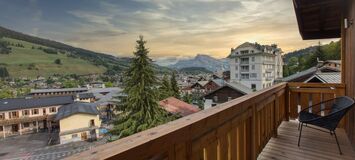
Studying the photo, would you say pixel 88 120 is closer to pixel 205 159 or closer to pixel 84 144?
pixel 84 144

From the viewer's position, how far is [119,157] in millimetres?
666

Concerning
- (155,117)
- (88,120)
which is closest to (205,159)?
(155,117)

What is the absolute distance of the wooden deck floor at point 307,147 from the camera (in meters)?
2.60

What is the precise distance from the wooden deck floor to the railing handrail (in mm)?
1414

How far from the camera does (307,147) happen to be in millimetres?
2885

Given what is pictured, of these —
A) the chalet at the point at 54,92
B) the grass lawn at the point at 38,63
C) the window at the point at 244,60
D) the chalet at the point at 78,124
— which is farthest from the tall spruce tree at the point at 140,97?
the grass lawn at the point at 38,63

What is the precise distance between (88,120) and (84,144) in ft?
9.63

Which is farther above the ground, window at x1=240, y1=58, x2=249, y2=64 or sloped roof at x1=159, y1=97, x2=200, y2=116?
window at x1=240, y1=58, x2=249, y2=64

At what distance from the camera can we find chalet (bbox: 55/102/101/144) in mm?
21859

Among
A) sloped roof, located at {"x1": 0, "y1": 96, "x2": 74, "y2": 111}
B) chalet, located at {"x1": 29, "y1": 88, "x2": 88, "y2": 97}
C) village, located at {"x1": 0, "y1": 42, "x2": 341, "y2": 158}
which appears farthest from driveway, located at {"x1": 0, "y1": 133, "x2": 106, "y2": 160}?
chalet, located at {"x1": 29, "y1": 88, "x2": 88, "y2": 97}

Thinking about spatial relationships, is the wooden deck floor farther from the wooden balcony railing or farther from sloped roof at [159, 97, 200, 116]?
sloped roof at [159, 97, 200, 116]

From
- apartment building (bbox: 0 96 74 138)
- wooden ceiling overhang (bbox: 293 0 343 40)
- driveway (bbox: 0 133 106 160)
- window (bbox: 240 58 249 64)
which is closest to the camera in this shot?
wooden ceiling overhang (bbox: 293 0 343 40)

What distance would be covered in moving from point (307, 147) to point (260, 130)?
0.90 m

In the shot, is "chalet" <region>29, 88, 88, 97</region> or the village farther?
"chalet" <region>29, 88, 88, 97</region>
